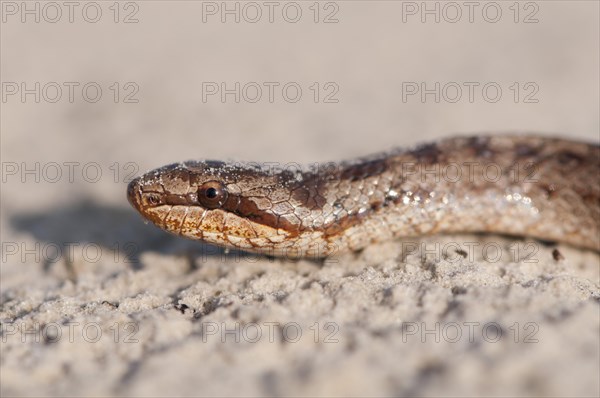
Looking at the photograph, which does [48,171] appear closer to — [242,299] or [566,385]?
[242,299]

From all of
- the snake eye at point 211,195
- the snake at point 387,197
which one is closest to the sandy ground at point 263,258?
the snake at point 387,197

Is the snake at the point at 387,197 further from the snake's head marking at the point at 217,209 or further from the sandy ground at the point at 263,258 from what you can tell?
the sandy ground at the point at 263,258

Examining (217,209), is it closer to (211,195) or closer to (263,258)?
(211,195)

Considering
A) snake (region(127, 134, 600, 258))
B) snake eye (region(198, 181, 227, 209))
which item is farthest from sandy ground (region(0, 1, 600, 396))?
snake eye (region(198, 181, 227, 209))

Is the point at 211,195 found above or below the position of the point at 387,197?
above

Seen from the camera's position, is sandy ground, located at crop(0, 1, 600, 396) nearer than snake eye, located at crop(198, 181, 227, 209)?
Yes

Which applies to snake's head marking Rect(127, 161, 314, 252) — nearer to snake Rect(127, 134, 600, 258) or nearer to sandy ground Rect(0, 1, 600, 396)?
snake Rect(127, 134, 600, 258)

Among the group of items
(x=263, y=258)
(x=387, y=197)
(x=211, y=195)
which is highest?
(x=211, y=195)

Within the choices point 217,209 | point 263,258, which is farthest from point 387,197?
point 217,209
